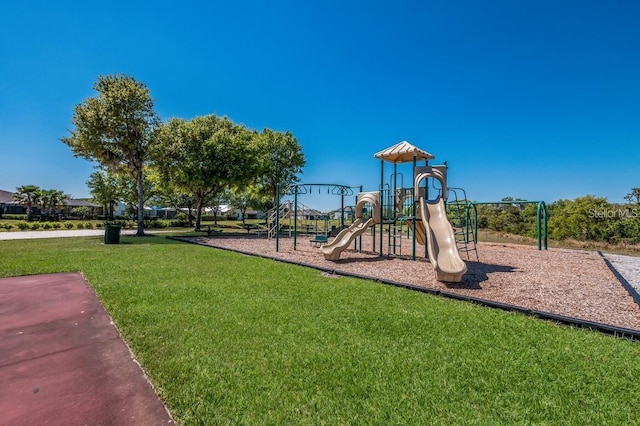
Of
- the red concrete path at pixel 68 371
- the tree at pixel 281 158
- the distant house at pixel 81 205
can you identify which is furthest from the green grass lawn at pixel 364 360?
the distant house at pixel 81 205

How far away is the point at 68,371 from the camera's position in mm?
2922

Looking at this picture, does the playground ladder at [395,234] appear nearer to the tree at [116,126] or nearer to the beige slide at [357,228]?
the beige slide at [357,228]

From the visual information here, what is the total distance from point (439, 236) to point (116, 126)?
16776 mm

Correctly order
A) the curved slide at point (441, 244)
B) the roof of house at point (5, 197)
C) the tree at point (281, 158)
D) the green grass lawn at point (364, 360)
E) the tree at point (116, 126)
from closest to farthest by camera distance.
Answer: the green grass lawn at point (364, 360) → the curved slide at point (441, 244) → the tree at point (116, 126) → the tree at point (281, 158) → the roof of house at point (5, 197)

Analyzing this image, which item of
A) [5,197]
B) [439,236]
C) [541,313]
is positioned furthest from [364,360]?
[5,197]

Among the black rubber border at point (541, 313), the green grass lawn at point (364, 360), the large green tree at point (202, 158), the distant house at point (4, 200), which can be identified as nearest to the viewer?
the green grass lawn at point (364, 360)

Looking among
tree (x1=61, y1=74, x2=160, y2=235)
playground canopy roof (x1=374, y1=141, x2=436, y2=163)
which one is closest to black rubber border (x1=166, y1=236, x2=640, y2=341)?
playground canopy roof (x1=374, y1=141, x2=436, y2=163)

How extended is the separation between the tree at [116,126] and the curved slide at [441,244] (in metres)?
15.8

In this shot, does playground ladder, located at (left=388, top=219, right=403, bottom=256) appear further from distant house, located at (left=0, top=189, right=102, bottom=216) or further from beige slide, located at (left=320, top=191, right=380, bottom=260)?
distant house, located at (left=0, top=189, right=102, bottom=216)

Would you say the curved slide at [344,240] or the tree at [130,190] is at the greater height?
the tree at [130,190]

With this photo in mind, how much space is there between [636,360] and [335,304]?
3331mm

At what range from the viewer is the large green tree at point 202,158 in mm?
18953

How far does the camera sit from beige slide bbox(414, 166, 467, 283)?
6.15m

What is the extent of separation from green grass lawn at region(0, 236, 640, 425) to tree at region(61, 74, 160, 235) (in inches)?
542
